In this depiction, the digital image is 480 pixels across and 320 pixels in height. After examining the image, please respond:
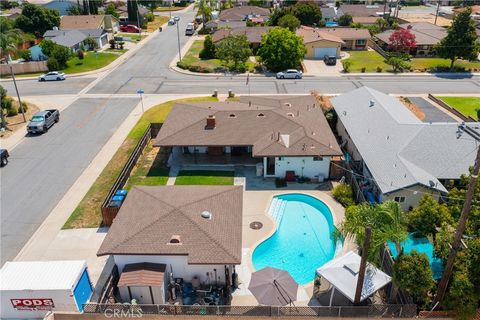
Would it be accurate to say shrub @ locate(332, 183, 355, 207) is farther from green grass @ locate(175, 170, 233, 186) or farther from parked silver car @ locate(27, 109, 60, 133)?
parked silver car @ locate(27, 109, 60, 133)

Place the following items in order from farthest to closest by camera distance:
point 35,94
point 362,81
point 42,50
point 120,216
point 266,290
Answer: point 42,50, point 362,81, point 35,94, point 120,216, point 266,290

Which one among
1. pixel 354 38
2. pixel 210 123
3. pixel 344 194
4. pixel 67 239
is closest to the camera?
pixel 67 239

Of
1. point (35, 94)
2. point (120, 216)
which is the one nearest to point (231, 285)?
point (120, 216)

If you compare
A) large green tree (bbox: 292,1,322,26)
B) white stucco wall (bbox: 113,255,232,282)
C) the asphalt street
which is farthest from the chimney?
large green tree (bbox: 292,1,322,26)

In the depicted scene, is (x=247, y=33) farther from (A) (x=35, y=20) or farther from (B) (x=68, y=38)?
(A) (x=35, y=20)

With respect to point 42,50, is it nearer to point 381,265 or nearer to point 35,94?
point 35,94

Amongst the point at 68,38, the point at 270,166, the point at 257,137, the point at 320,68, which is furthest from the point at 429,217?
the point at 68,38

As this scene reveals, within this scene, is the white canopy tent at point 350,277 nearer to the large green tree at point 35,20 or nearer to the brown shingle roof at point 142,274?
the brown shingle roof at point 142,274
